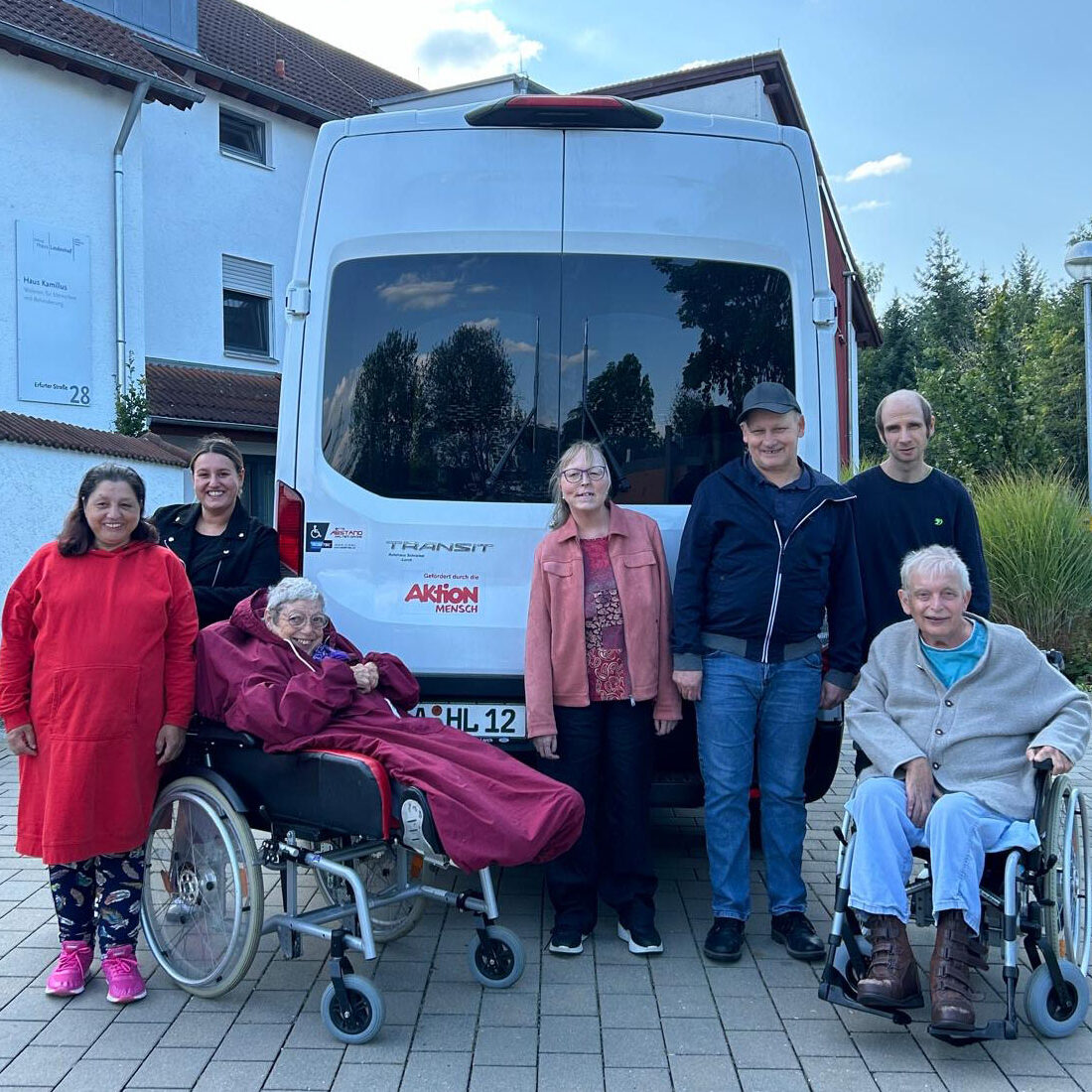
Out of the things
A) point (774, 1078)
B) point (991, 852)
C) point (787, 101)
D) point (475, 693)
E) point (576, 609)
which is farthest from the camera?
point (787, 101)

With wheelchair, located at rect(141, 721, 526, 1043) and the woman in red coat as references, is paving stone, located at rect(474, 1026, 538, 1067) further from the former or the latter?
the woman in red coat

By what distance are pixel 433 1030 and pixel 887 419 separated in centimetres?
275

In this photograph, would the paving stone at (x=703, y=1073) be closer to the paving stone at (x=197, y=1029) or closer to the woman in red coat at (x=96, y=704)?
the paving stone at (x=197, y=1029)

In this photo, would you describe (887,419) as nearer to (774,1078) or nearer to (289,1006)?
(774,1078)

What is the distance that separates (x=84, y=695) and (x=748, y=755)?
2223 mm

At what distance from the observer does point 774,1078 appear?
10.9 feet

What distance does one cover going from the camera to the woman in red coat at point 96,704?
12.4 ft

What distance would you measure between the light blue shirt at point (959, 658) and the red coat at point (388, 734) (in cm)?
129

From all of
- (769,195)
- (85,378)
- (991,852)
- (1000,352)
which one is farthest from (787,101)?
(991,852)

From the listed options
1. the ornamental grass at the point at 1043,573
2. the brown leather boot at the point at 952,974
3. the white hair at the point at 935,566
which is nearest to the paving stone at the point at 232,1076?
the brown leather boot at the point at 952,974

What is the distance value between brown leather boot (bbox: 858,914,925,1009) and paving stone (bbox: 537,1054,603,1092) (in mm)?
810

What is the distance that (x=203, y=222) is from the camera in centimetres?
2011

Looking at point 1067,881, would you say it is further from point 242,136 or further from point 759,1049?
point 242,136

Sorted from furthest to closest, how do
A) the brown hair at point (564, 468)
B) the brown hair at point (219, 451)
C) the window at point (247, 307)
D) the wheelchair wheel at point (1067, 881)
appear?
the window at point (247, 307)
the brown hair at point (219, 451)
the brown hair at point (564, 468)
the wheelchair wheel at point (1067, 881)
